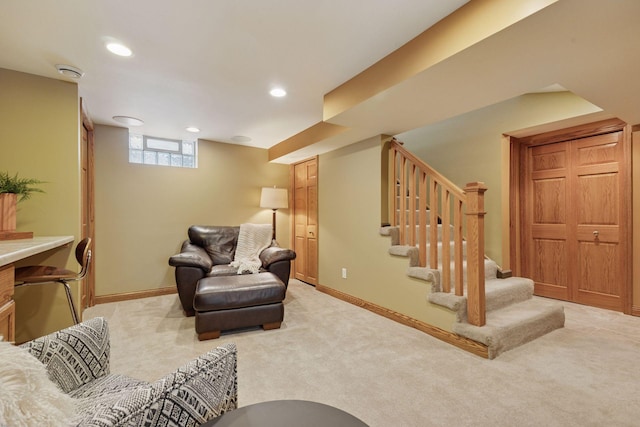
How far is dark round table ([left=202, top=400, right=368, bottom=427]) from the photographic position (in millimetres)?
710

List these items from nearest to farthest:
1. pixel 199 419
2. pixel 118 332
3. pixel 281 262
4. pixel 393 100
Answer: pixel 199 419 → pixel 393 100 → pixel 118 332 → pixel 281 262

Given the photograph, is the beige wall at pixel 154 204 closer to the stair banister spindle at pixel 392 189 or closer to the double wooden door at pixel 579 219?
the stair banister spindle at pixel 392 189

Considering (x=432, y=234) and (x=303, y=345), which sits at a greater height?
(x=432, y=234)

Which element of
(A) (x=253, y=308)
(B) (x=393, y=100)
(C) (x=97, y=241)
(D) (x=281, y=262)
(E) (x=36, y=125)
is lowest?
(A) (x=253, y=308)

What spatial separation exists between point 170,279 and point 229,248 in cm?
93

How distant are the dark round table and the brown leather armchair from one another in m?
2.64

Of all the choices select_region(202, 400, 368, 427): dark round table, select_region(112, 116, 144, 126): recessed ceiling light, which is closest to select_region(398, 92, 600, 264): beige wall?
select_region(202, 400, 368, 427): dark round table

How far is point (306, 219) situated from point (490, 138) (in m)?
2.84

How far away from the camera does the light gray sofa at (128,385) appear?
1.94 feet

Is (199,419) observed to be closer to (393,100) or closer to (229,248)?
(393,100)

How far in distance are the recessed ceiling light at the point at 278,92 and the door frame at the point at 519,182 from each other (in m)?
2.74

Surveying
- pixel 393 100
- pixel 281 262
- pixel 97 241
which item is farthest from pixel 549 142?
pixel 97 241

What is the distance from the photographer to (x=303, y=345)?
247 cm

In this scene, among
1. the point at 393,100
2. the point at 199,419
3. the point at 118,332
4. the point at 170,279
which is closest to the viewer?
the point at 199,419
